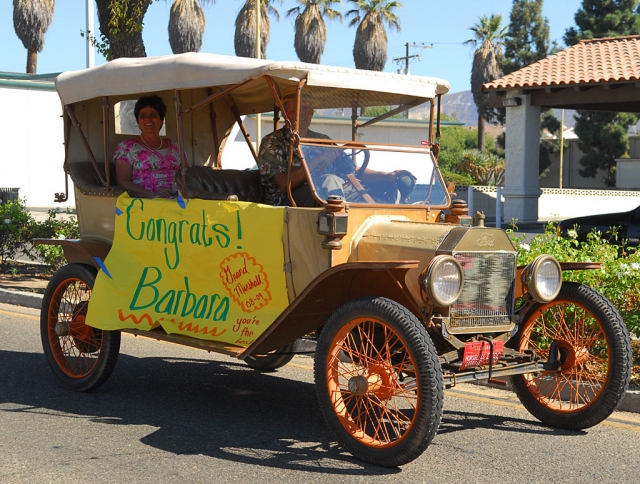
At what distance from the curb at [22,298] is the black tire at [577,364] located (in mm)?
6585

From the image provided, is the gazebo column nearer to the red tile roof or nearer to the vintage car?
the red tile roof

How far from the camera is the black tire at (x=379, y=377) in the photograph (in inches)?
184

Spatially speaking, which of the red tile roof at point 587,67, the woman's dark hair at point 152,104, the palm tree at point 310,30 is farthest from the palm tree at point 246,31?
the woman's dark hair at point 152,104

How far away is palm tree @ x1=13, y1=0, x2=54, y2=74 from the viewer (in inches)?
2180

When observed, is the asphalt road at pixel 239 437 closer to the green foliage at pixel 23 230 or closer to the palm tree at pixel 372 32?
the green foliage at pixel 23 230

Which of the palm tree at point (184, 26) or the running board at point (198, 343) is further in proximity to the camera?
the palm tree at point (184, 26)

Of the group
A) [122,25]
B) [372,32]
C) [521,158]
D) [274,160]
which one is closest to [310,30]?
[372,32]

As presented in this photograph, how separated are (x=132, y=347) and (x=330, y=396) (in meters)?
3.76

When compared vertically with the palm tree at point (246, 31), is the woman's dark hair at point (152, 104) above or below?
below

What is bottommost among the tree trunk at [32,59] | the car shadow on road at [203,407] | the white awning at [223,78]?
the car shadow on road at [203,407]

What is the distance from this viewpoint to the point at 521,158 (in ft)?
79.7

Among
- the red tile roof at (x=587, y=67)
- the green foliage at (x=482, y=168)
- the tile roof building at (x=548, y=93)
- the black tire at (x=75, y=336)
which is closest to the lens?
the black tire at (x=75, y=336)

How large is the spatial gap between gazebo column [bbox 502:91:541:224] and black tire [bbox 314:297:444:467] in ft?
63.2

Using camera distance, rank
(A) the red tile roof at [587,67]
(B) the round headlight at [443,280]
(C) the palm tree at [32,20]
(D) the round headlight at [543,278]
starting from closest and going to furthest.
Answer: (B) the round headlight at [443,280] < (D) the round headlight at [543,278] < (A) the red tile roof at [587,67] < (C) the palm tree at [32,20]
